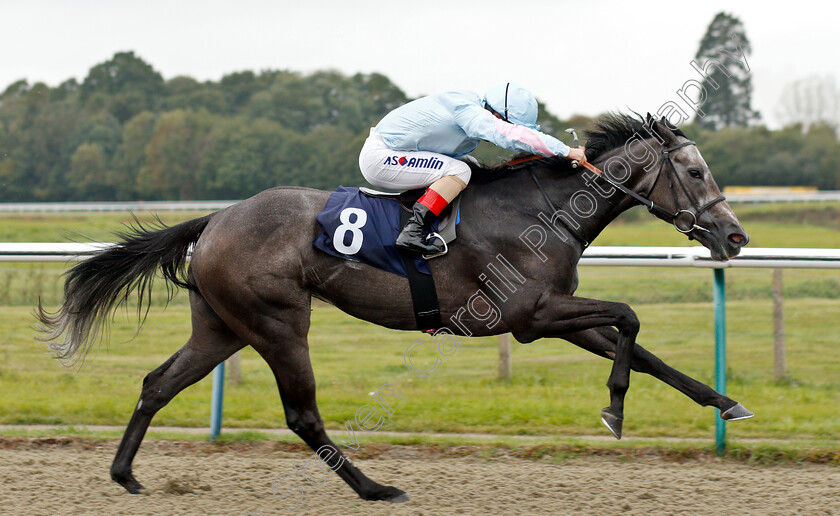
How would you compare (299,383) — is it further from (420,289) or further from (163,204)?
(163,204)

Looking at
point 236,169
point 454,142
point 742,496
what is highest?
point 236,169

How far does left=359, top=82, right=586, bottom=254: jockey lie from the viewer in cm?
383

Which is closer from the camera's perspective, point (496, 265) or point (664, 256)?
point (496, 265)

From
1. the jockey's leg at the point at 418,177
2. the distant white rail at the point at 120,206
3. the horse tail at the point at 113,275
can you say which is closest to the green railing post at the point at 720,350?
the jockey's leg at the point at 418,177

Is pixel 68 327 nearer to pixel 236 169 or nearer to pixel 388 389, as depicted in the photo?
pixel 388 389

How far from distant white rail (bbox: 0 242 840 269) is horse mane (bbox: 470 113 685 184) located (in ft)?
2.89

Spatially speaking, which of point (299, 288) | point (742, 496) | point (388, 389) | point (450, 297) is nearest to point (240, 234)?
point (299, 288)

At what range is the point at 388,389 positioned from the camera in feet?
19.3

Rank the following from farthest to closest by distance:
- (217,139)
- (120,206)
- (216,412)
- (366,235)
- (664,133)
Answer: (120,206) → (217,139) → (216,412) → (664,133) → (366,235)

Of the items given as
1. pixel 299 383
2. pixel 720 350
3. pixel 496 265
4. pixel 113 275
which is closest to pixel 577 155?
pixel 496 265

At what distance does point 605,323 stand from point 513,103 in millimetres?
1113

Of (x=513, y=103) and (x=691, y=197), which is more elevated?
(x=513, y=103)

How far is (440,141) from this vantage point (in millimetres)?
4020

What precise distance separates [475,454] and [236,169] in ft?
35.3
